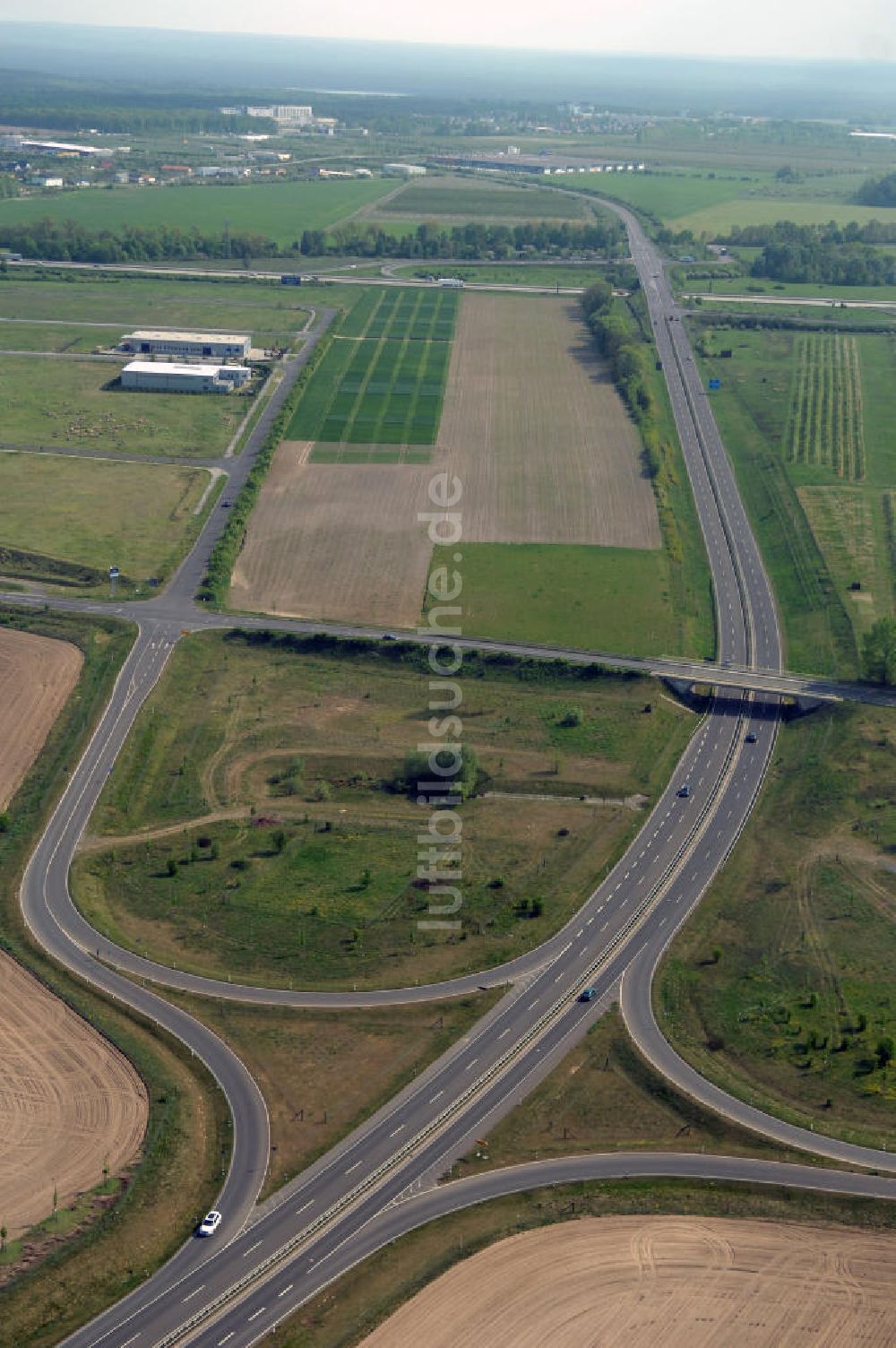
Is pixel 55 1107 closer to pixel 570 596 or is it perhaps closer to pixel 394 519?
pixel 570 596

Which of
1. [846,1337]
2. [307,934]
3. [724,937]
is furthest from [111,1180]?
[724,937]

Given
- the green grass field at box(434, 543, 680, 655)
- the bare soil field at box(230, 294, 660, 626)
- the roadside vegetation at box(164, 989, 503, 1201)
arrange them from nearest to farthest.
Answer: the roadside vegetation at box(164, 989, 503, 1201) → the green grass field at box(434, 543, 680, 655) → the bare soil field at box(230, 294, 660, 626)

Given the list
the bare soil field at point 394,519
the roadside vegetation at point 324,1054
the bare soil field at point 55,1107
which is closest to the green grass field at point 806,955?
the roadside vegetation at point 324,1054

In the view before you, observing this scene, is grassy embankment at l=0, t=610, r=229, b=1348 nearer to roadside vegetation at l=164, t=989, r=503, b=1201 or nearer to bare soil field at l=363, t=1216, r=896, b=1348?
roadside vegetation at l=164, t=989, r=503, b=1201

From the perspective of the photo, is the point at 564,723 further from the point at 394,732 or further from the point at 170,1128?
the point at 170,1128

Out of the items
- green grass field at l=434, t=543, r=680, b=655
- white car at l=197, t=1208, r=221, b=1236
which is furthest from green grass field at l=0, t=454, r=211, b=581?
white car at l=197, t=1208, r=221, b=1236

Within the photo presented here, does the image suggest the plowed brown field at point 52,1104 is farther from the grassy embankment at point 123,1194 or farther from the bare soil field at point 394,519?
the bare soil field at point 394,519

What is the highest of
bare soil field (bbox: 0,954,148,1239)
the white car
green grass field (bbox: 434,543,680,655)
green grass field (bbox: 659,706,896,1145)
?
green grass field (bbox: 434,543,680,655)
